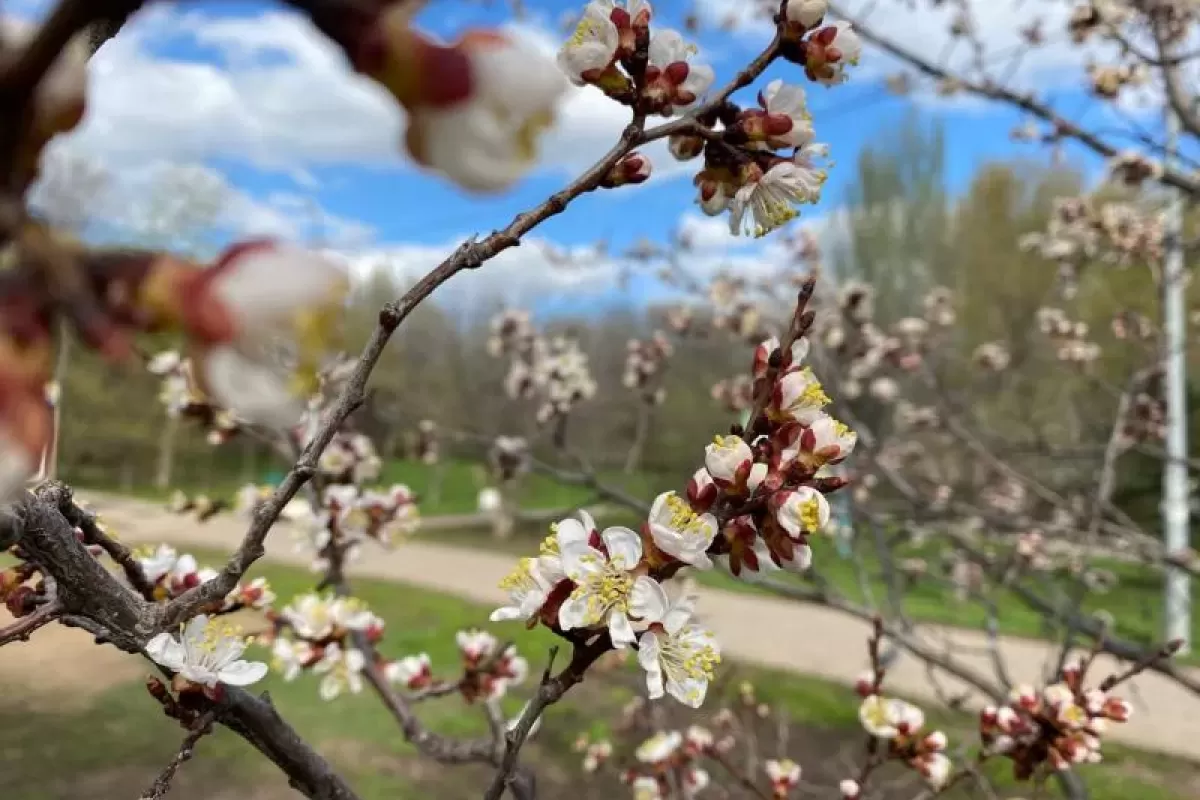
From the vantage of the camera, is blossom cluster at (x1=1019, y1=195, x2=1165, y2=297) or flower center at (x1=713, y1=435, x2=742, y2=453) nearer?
flower center at (x1=713, y1=435, x2=742, y2=453)

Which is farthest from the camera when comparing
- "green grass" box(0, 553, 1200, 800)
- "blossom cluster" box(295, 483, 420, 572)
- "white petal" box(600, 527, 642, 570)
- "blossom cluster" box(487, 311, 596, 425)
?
"green grass" box(0, 553, 1200, 800)

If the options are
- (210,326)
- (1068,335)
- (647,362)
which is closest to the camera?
(210,326)

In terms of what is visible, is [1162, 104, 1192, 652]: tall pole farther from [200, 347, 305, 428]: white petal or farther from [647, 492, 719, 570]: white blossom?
[200, 347, 305, 428]: white petal

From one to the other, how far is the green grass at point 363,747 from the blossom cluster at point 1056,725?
5.72 ft

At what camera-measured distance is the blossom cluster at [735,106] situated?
56cm

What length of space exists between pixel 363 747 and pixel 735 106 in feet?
13.3

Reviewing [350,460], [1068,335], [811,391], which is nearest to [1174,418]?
[1068,335]

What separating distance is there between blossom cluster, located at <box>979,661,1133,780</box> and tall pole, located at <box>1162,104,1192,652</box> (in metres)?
1.78

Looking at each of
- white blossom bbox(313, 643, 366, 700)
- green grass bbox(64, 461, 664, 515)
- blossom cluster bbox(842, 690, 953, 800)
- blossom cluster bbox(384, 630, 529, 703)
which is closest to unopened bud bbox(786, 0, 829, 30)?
blossom cluster bbox(842, 690, 953, 800)

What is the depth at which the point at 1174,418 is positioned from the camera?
12.5ft

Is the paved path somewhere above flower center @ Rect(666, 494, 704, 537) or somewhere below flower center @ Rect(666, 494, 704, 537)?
below

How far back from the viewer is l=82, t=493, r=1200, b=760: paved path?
4.56m

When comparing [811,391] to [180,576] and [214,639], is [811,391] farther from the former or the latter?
[180,576]

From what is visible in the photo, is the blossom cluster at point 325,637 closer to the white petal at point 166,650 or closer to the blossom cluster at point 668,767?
the blossom cluster at point 668,767
